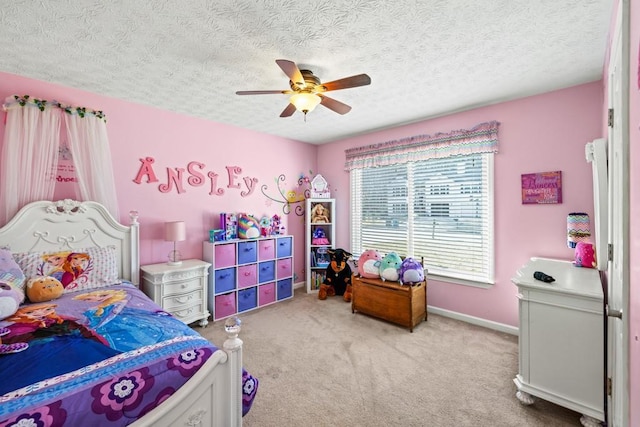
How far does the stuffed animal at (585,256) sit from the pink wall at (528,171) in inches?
Answer: 14.2

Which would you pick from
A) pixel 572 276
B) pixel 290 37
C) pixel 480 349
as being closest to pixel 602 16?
pixel 572 276

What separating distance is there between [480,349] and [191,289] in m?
3.03

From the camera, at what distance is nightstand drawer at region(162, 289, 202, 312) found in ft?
9.64

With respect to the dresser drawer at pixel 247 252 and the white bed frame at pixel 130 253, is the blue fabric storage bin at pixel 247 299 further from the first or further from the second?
the white bed frame at pixel 130 253

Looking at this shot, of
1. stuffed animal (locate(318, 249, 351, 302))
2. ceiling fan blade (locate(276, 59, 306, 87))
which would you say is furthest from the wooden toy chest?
ceiling fan blade (locate(276, 59, 306, 87))

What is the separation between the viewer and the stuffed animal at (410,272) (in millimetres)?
3141

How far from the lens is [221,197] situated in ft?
12.4

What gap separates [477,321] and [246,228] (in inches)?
119

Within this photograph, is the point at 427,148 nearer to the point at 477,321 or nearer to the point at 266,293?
the point at 477,321

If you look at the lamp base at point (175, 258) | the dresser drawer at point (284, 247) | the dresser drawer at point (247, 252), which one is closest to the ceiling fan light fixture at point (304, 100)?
the dresser drawer at point (247, 252)

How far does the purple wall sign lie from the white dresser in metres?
1.00

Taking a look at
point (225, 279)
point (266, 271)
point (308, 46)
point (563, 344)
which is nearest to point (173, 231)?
point (225, 279)

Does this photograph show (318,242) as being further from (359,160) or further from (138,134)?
(138,134)

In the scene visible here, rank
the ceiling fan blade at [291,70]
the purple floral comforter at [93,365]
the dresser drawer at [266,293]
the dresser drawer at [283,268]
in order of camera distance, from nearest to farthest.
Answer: the purple floral comforter at [93,365], the ceiling fan blade at [291,70], the dresser drawer at [266,293], the dresser drawer at [283,268]
